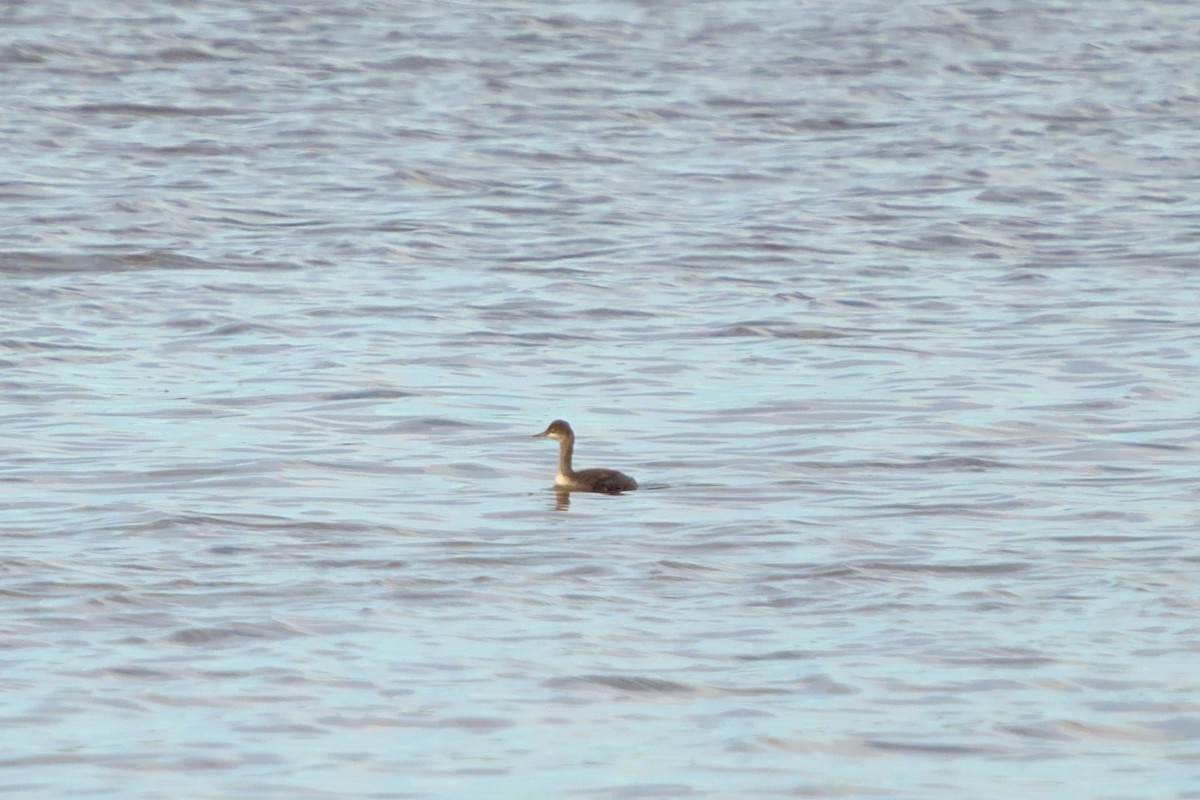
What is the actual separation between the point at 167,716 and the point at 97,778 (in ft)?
1.97

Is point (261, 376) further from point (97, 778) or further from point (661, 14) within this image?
point (661, 14)

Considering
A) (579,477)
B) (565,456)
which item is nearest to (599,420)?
(565,456)

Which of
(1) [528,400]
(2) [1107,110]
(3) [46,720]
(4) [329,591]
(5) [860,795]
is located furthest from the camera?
(2) [1107,110]

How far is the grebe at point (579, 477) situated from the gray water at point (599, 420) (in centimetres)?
9

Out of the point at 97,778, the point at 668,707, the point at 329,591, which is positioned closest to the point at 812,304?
the point at 329,591

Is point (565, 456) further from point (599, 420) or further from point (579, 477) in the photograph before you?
point (599, 420)

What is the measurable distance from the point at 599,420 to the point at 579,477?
201cm

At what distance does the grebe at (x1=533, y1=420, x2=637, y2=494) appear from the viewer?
12.1 metres

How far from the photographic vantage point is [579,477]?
12094mm

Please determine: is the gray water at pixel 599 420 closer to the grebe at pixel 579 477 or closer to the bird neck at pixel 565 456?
the grebe at pixel 579 477

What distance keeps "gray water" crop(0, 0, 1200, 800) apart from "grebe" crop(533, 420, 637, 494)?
0.29 ft

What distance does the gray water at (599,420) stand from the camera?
8.52m

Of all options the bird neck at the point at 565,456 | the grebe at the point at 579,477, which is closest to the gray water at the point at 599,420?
the grebe at the point at 579,477

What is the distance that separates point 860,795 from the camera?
7.85 metres
